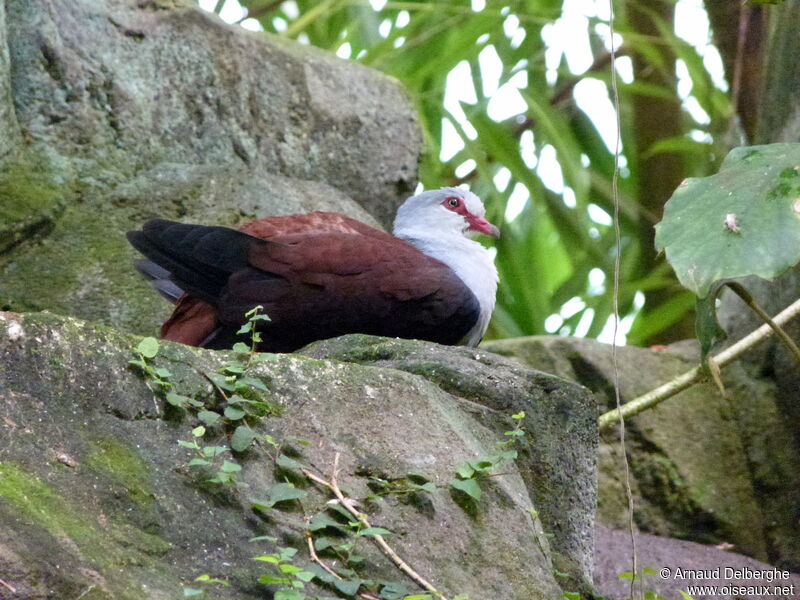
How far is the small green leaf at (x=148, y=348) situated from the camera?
2.21m

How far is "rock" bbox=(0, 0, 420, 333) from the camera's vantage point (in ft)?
12.8

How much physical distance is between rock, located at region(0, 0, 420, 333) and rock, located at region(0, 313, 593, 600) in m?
1.70

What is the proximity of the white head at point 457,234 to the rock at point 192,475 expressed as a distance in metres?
1.13

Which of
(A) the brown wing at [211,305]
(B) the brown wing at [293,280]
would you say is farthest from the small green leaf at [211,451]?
(A) the brown wing at [211,305]

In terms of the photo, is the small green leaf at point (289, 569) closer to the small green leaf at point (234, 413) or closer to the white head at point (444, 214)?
the small green leaf at point (234, 413)

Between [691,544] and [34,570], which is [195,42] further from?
[34,570]

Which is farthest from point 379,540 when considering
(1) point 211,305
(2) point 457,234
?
(2) point 457,234

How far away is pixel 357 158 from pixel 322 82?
338 mm

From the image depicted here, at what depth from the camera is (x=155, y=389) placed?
2.19 meters

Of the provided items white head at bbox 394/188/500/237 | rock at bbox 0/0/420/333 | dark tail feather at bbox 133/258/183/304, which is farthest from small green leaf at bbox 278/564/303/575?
white head at bbox 394/188/500/237

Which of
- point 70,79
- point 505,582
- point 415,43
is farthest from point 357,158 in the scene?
point 505,582

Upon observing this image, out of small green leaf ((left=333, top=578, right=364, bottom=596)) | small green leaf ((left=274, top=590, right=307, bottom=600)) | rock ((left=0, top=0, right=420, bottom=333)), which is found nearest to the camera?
small green leaf ((left=274, top=590, right=307, bottom=600))

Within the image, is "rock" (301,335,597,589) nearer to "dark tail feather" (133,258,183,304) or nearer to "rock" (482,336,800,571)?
"dark tail feather" (133,258,183,304)

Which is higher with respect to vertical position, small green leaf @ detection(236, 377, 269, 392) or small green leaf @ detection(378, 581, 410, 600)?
small green leaf @ detection(236, 377, 269, 392)
